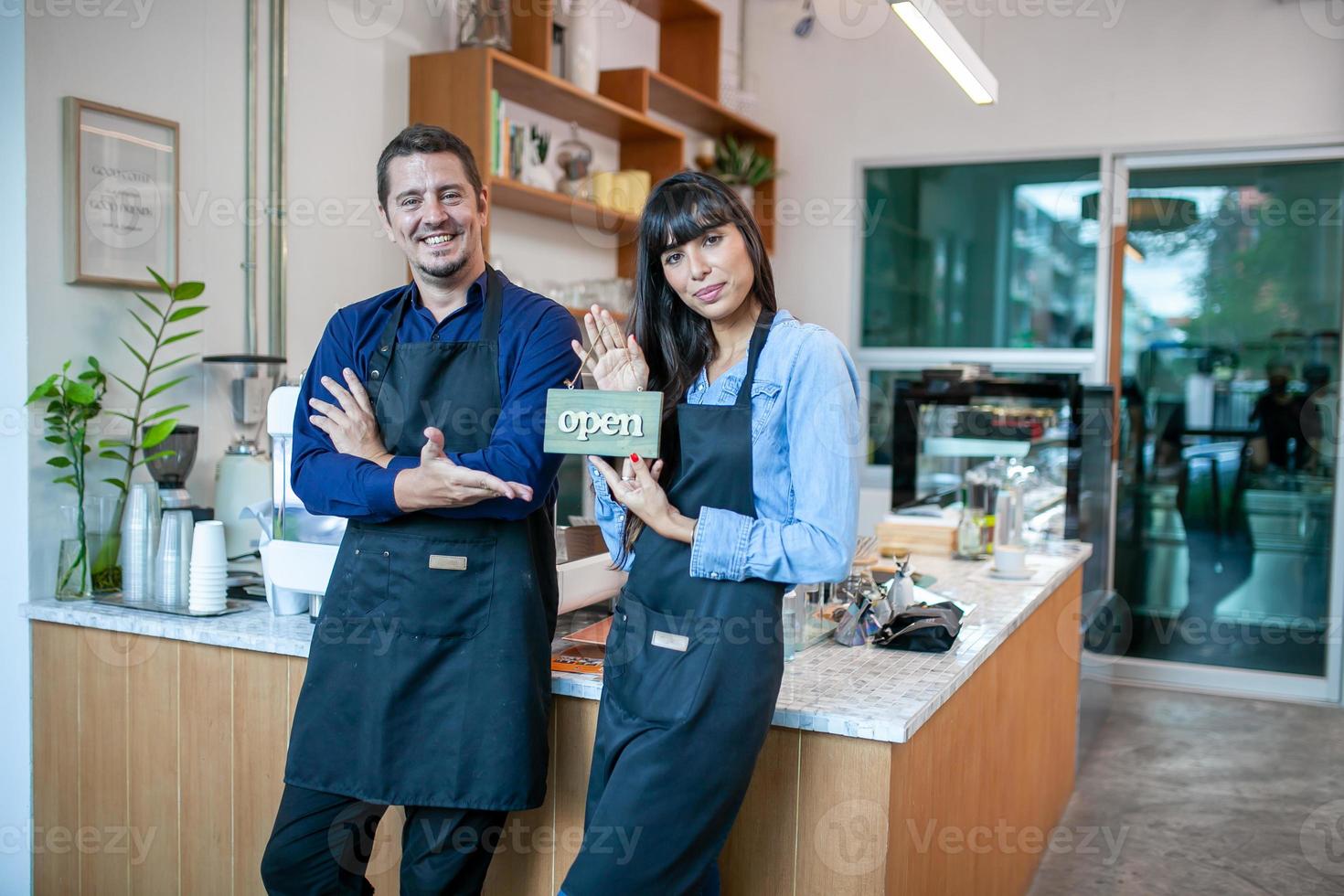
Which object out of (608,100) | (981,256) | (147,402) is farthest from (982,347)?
(147,402)

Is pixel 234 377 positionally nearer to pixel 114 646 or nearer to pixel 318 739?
pixel 114 646

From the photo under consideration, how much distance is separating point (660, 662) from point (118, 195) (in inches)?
75.3

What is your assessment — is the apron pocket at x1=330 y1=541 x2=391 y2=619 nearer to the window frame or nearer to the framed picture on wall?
the framed picture on wall

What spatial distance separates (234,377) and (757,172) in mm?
3405

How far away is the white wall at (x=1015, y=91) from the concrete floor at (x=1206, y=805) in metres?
1.83

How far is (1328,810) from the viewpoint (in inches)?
154

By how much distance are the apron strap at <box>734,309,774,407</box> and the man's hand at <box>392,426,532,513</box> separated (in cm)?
39

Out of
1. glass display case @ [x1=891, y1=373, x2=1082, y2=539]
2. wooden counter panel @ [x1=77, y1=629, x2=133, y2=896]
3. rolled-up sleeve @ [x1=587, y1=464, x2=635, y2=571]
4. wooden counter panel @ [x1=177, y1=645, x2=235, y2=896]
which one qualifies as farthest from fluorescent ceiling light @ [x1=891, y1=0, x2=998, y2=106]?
wooden counter panel @ [x1=77, y1=629, x2=133, y2=896]

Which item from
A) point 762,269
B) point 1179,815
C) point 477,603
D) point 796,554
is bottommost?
point 1179,815

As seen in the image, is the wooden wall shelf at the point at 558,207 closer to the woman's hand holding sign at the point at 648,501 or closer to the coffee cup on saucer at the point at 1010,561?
the coffee cup on saucer at the point at 1010,561

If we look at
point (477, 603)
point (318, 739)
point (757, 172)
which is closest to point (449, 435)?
point (477, 603)

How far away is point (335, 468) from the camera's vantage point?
193 centimetres

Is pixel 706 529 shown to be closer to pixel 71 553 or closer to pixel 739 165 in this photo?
pixel 71 553

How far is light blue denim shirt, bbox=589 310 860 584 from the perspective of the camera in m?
1.63
